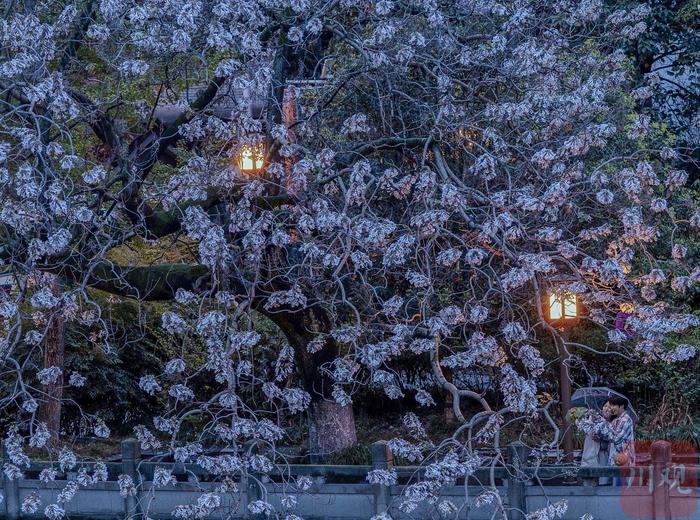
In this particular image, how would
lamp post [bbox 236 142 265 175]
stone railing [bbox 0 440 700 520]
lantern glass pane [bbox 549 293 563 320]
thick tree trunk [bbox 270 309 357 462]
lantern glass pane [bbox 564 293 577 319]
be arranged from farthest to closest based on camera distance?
1. thick tree trunk [bbox 270 309 357 462]
2. stone railing [bbox 0 440 700 520]
3. lamp post [bbox 236 142 265 175]
4. lantern glass pane [bbox 549 293 563 320]
5. lantern glass pane [bbox 564 293 577 319]

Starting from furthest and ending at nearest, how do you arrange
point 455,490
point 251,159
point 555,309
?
point 455,490 → point 251,159 → point 555,309

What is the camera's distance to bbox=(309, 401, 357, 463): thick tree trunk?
13141 millimetres

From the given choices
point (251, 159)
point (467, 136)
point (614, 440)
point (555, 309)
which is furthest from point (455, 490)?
point (251, 159)

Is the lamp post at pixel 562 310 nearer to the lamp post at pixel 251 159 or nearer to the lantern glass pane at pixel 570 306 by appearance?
the lantern glass pane at pixel 570 306

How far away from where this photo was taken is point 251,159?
10.5 metres

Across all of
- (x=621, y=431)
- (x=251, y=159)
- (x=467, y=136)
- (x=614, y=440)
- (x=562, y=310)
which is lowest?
(x=614, y=440)

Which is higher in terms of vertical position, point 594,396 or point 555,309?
point 555,309

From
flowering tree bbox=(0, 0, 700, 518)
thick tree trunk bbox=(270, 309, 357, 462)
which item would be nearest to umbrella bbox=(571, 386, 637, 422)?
flowering tree bbox=(0, 0, 700, 518)

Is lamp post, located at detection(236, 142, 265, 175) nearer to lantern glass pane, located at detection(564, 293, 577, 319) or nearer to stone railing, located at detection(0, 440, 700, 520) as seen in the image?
stone railing, located at detection(0, 440, 700, 520)

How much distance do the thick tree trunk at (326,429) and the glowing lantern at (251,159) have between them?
383 centimetres

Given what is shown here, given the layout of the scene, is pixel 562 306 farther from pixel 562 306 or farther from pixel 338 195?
pixel 338 195

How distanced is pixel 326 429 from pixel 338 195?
150 inches

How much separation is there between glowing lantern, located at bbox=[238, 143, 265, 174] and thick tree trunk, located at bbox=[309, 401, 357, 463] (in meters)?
3.83

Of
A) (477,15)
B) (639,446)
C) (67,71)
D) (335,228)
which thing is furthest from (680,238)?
(67,71)
